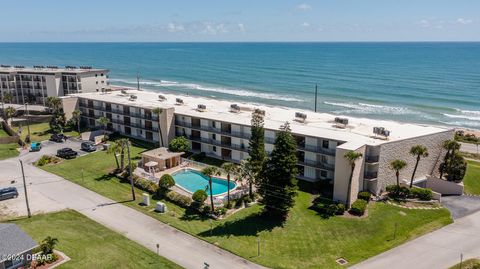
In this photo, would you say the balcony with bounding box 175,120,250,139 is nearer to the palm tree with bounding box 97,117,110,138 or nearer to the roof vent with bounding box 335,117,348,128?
the roof vent with bounding box 335,117,348,128

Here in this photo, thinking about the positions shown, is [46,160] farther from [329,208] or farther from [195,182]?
[329,208]

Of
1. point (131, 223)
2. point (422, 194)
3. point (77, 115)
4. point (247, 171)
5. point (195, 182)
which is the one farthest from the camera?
point (77, 115)

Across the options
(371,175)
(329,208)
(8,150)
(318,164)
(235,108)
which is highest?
(235,108)

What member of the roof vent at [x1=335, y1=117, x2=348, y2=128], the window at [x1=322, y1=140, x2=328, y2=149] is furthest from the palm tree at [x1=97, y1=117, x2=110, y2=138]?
the roof vent at [x1=335, y1=117, x2=348, y2=128]

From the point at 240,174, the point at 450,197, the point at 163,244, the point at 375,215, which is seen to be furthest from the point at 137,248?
the point at 450,197

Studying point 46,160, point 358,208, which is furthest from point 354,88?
point 46,160

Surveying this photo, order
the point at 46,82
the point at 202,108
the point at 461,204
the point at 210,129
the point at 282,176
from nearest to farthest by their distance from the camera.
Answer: the point at 282,176 → the point at 461,204 → the point at 210,129 → the point at 202,108 → the point at 46,82

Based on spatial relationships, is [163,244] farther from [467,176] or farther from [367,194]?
[467,176]
